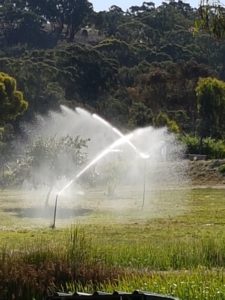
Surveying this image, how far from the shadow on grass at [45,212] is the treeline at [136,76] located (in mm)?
21799

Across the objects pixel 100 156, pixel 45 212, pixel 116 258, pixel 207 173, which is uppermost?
pixel 116 258

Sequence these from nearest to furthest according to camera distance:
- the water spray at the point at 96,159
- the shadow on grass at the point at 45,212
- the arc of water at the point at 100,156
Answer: the shadow on grass at the point at 45,212 < the water spray at the point at 96,159 < the arc of water at the point at 100,156

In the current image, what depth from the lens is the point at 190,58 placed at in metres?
89.6

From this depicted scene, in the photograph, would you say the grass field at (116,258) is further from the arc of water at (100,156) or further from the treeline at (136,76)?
the treeline at (136,76)

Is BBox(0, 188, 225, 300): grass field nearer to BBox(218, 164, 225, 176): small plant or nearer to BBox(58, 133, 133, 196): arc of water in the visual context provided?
BBox(58, 133, 133, 196): arc of water

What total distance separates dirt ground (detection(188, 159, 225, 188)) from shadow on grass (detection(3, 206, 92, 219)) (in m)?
13.2

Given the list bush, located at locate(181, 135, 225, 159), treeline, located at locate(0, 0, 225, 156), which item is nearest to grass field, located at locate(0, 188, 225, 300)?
bush, located at locate(181, 135, 225, 159)

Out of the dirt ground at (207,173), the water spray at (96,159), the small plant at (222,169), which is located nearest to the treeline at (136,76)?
the dirt ground at (207,173)

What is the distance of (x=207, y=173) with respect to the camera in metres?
46.7

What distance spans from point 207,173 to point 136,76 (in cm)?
3233

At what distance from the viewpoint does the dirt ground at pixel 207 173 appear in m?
45.6

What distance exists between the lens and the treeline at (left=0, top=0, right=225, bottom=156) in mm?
60500

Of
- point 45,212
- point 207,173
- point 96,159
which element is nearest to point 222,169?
point 207,173

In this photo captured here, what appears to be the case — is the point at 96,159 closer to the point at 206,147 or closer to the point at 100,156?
the point at 100,156
